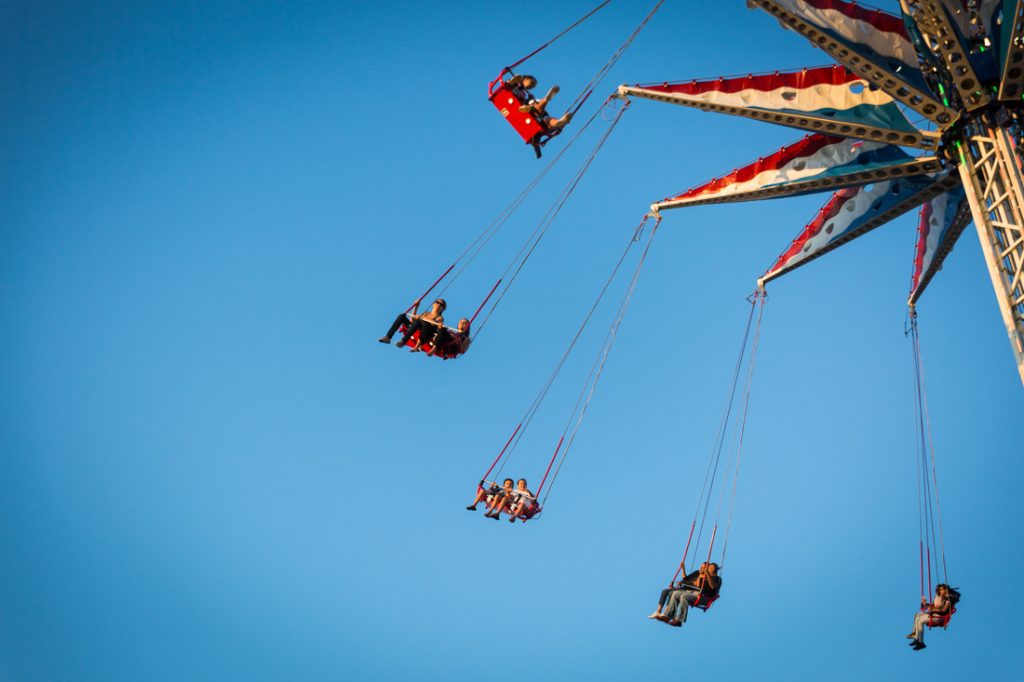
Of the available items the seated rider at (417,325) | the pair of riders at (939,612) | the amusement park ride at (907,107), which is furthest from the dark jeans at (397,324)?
the pair of riders at (939,612)

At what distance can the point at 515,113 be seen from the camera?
606 inches

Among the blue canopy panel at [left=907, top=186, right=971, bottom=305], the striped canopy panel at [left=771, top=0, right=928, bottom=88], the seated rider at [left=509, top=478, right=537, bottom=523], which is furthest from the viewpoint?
the seated rider at [left=509, top=478, right=537, bottom=523]

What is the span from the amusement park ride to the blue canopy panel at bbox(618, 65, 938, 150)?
0.7 inches

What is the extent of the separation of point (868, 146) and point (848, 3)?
89.9 inches

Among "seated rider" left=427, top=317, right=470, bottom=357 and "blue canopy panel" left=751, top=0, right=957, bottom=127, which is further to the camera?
"seated rider" left=427, top=317, right=470, bottom=357

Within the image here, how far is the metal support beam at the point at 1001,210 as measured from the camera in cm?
1088

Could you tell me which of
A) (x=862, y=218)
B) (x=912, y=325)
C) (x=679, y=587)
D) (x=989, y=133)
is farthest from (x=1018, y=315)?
(x=912, y=325)

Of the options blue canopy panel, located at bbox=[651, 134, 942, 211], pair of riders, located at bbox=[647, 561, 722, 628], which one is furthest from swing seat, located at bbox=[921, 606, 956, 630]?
blue canopy panel, located at bbox=[651, 134, 942, 211]

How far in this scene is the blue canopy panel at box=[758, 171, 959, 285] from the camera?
14.1m

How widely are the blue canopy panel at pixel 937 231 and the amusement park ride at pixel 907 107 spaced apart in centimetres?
7

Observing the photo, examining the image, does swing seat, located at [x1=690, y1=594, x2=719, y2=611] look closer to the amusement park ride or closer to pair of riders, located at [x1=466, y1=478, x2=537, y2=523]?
pair of riders, located at [x1=466, y1=478, x2=537, y2=523]

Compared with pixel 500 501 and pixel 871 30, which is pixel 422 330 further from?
pixel 871 30

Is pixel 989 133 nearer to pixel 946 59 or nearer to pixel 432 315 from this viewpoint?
pixel 946 59

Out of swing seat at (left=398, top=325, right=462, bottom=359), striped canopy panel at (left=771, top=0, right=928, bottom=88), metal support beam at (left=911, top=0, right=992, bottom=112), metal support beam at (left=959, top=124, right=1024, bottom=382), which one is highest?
striped canopy panel at (left=771, top=0, right=928, bottom=88)
